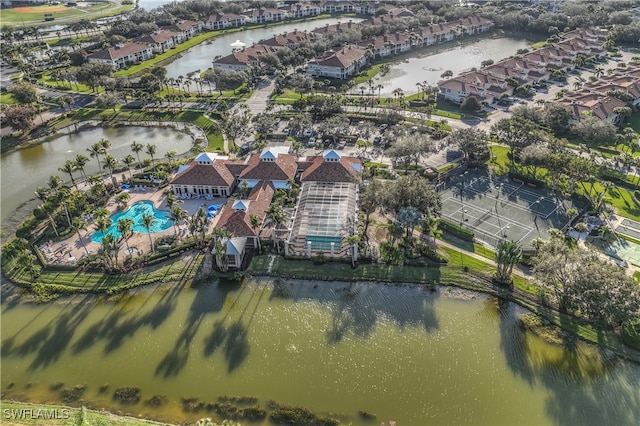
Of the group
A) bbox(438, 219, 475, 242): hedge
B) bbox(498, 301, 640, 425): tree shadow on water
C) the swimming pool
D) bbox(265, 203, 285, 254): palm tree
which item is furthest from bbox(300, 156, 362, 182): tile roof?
bbox(498, 301, 640, 425): tree shadow on water

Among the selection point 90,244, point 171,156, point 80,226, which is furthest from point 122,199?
point 171,156

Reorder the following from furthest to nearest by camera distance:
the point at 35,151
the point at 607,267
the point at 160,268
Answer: the point at 35,151 < the point at 160,268 < the point at 607,267

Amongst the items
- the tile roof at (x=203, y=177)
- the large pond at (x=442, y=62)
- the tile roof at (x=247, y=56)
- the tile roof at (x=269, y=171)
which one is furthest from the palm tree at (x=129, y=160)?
the large pond at (x=442, y=62)

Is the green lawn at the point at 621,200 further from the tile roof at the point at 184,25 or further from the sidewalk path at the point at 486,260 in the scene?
the tile roof at the point at 184,25

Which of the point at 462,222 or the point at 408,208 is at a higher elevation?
the point at 408,208

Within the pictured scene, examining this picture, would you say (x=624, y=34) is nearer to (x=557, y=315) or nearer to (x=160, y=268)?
(x=557, y=315)

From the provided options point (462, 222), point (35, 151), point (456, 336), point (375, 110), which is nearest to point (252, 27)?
point (375, 110)

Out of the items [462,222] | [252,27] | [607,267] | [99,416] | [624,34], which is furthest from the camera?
[252,27]
